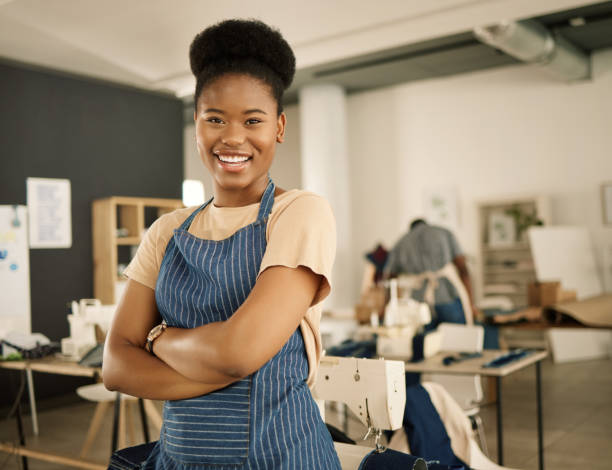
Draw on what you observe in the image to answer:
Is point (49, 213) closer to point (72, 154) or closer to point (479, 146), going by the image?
point (72, 154)

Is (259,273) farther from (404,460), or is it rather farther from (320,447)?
(404,460)

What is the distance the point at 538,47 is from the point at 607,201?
2.52 metres

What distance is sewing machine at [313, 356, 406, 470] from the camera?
73.8 inches

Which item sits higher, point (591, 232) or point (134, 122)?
point (134, 122)

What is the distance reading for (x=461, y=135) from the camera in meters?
10.1

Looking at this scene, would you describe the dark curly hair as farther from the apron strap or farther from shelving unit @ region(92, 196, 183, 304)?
shelving unit @ region(92, 196, 183, 304)

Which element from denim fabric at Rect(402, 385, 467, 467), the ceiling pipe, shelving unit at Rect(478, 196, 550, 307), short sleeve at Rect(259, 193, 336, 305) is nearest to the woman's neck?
short sleeve at Rect(259, 193, 336, 305)

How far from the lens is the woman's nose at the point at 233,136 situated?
3.85 feet

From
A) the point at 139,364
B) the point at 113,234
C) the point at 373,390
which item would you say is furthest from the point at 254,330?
the point at 113,234

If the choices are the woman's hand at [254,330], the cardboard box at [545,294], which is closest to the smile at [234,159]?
the woman's hand at [254,330]

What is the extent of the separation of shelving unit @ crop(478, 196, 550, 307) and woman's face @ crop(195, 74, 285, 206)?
27.8ft

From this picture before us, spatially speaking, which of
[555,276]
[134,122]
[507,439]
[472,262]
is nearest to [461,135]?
[472,262]

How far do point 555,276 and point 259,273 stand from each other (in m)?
8.28

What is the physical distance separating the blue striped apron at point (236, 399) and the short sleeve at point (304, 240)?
0.17ft
